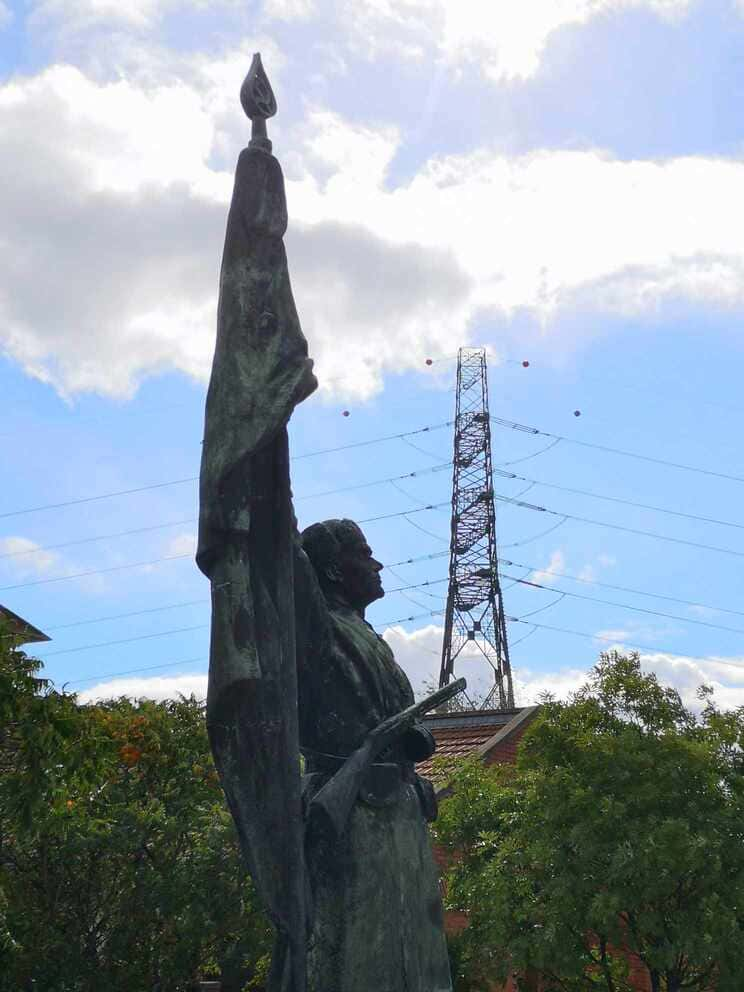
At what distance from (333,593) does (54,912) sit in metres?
13.1

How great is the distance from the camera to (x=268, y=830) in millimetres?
4332

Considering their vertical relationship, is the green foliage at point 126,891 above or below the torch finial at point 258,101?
below

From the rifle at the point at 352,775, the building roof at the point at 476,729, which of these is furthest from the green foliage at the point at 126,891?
the rifle at the point at 352,775

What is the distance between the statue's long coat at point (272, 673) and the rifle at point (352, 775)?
0.10 m

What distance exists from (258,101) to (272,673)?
2.05 m

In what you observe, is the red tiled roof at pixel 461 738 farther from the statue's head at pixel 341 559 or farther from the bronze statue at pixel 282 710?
the bronze statue at pixel 282 710

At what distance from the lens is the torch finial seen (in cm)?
466

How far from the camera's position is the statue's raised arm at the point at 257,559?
4.29 metres

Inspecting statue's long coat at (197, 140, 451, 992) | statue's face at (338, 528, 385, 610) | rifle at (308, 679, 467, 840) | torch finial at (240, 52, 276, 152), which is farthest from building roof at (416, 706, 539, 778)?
torch finial at (240, 52, 276, 152)

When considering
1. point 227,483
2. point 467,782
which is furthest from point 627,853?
point 227,483

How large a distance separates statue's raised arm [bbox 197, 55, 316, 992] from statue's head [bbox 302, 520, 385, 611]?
66 centimetres

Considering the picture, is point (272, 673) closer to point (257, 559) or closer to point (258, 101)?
point (257, 559)

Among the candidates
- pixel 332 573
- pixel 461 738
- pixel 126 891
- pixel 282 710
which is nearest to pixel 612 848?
pixel 126 891

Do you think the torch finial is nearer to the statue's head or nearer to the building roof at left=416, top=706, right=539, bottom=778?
the statue's head
